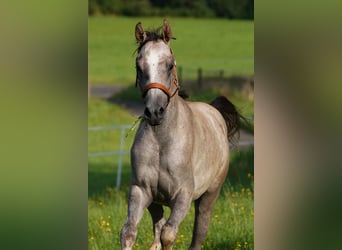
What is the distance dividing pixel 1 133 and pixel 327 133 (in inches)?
68.0

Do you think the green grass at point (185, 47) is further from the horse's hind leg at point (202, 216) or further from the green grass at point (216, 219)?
the horse's hind leg at point (202, 216)

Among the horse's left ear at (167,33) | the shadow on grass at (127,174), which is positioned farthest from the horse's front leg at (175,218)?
the shadow on grass at (127,174)

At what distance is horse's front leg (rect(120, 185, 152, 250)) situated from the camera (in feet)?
Answer: 15.3

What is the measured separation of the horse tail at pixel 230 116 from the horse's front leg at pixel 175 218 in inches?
54.1

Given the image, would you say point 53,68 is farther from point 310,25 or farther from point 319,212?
point 319,212

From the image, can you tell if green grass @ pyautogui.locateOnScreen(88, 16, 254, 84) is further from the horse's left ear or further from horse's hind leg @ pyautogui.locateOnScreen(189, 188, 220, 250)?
the horse's left ear

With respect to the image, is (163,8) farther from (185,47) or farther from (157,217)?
(157,217)

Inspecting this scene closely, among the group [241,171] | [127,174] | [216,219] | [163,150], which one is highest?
[163,150]

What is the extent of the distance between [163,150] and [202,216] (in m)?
1.20

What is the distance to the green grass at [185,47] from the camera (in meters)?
19.7

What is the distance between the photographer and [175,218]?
189 inches

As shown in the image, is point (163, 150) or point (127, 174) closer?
point (163, 150)

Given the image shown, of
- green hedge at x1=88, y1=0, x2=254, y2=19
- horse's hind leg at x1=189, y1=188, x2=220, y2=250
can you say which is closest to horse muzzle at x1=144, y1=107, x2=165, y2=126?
horse's hind leg at x1=189, y1=188, x2=220, y2=250

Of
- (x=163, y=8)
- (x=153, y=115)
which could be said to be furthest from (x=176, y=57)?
(x=153, y=115)
